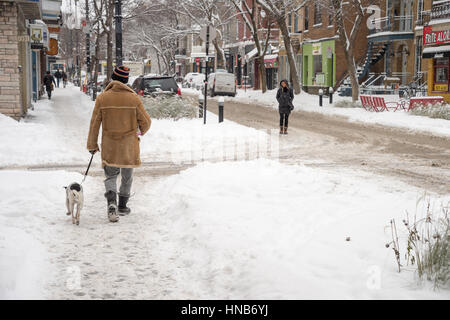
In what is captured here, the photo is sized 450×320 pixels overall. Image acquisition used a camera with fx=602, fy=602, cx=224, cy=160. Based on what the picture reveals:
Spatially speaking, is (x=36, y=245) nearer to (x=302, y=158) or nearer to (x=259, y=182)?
(x=259, y=182)

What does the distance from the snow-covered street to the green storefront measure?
102ft

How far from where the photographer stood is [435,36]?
28.4 metres

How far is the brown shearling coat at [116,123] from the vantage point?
7.34 meters

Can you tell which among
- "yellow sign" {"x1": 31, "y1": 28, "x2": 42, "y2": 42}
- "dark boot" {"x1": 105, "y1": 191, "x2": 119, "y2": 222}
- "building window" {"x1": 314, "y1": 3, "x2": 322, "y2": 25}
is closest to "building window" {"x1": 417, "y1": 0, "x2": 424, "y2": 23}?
"building window" {"x1": 314, "y1": 3, "x2": 322, "y2": 25}

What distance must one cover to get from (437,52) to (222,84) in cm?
1861

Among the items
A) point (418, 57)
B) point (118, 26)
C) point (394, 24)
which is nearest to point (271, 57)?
point (394, 24)

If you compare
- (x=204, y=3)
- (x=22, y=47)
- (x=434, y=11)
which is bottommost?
(x=22, y=47)

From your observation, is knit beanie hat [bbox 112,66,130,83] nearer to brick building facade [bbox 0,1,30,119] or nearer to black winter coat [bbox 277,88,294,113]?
black winter coat [bbox 277,88,294,113]

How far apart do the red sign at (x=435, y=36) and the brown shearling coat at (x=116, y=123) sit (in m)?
23.5

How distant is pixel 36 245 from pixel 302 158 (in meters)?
7.37

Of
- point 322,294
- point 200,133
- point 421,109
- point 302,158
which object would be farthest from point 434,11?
point 322,294

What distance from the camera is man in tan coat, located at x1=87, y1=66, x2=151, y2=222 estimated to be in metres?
7.34

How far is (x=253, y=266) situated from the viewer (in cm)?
518

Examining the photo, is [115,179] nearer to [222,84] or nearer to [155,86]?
[155,86]
